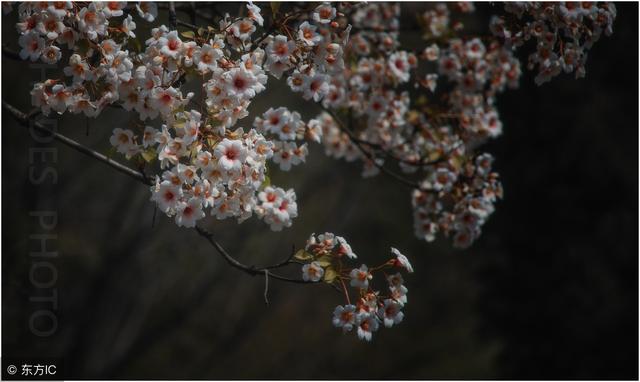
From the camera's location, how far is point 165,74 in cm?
185

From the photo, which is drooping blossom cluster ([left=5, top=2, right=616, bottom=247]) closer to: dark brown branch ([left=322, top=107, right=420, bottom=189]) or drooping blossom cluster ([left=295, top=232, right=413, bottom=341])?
dark brown branch ([left=322, top=107, right=420, bottom=189])

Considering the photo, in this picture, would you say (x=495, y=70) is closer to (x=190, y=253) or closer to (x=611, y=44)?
(x=611, y=44)

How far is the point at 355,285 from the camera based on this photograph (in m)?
1.87

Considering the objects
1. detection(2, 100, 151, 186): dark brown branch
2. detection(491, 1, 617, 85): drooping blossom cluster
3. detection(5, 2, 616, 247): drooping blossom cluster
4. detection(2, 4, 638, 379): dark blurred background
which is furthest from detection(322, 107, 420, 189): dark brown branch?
detection(2, 4, 638, 379): dark blurred background

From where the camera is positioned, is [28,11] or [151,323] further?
[151,323]

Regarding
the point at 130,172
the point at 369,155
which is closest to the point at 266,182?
the point at 130,172

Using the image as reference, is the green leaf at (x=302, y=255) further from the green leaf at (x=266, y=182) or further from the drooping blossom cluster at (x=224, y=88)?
the green leaf at (x=266, y=182)

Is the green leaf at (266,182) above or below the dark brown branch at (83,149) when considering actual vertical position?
above

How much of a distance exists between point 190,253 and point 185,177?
4.50m

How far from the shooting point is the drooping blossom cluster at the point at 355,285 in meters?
1.85

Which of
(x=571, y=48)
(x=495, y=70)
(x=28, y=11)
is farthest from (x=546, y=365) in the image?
(x=28, y=11)

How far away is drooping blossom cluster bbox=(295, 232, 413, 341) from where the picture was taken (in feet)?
6.08

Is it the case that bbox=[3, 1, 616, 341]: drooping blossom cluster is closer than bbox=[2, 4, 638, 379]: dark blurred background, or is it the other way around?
bbox=[3, 1, 616, 341]: drooping blossom cluster

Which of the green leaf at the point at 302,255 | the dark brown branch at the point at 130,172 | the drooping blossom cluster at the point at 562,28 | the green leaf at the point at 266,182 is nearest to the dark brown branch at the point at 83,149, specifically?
the dark brown branch at the point at 130,172
